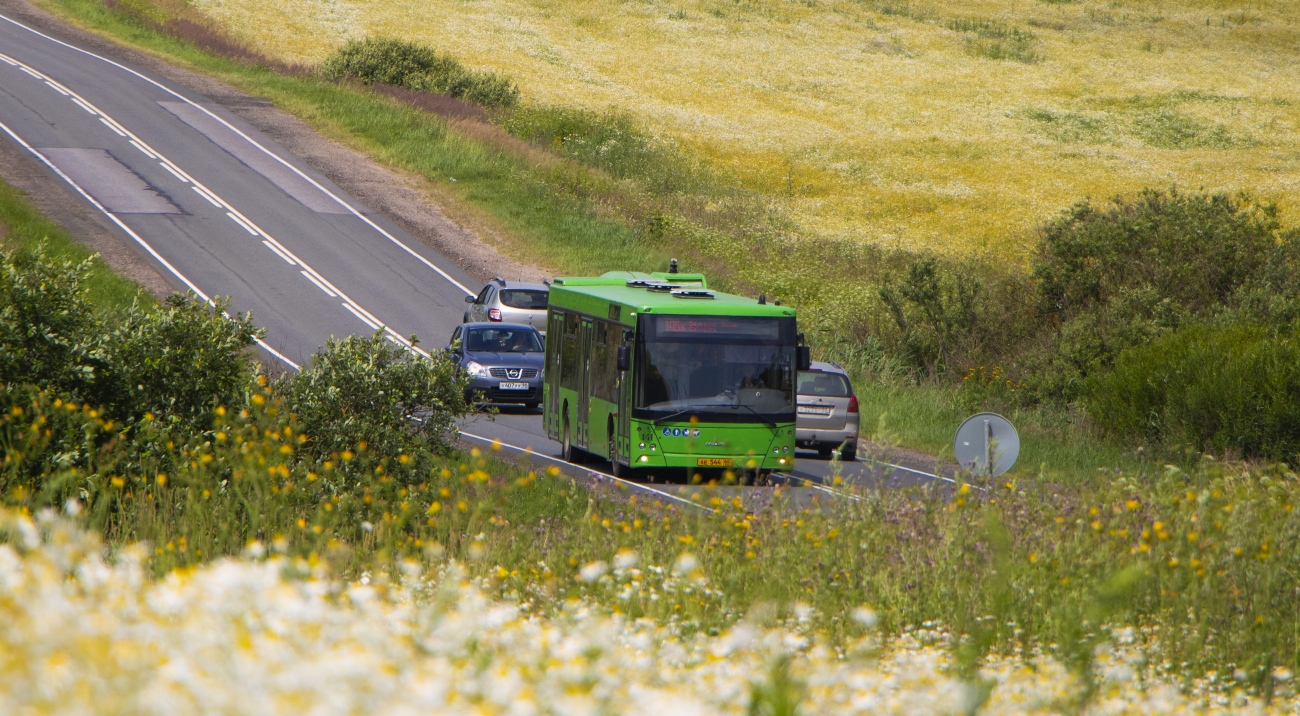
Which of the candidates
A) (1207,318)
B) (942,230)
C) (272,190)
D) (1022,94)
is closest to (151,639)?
(1207,318)

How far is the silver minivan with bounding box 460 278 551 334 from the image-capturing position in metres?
32.6

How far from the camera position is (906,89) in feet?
245

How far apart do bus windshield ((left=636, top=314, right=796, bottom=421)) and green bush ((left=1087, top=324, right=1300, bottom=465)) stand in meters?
6.45

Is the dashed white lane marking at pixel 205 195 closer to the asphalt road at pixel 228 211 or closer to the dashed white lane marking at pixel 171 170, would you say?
the asphalt road at pixel 228 211

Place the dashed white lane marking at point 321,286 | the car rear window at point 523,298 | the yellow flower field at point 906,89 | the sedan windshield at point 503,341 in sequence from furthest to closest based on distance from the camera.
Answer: the yellow flower field at point 906,89, the dashed white lane marking at point 321,286, the car rear window at point 523,298, the sedan windshield at point 503,341

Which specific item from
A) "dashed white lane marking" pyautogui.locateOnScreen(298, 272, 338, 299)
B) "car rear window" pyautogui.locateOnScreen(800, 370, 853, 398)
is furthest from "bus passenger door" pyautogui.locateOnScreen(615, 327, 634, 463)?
"dashed white lane marking" pyautogui.locateOnScreen(298, 272, 338, 299)

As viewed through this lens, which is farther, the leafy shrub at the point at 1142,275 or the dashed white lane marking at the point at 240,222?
the dashed white lane marking at the point at 240,222

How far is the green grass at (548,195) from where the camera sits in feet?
134

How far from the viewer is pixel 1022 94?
247 ft

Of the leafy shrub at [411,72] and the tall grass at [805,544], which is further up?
the leafy shrub at [411,72]

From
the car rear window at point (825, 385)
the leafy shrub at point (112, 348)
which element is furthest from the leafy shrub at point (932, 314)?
the leafy shrub at point (112, 348)

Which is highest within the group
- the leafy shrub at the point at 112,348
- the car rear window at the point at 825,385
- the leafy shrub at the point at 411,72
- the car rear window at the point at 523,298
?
the leafy shrub at the point at 411,72

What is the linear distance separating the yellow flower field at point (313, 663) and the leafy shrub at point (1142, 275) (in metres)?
22.8

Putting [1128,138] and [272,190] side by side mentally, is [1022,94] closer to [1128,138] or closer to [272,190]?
[1128,138]
